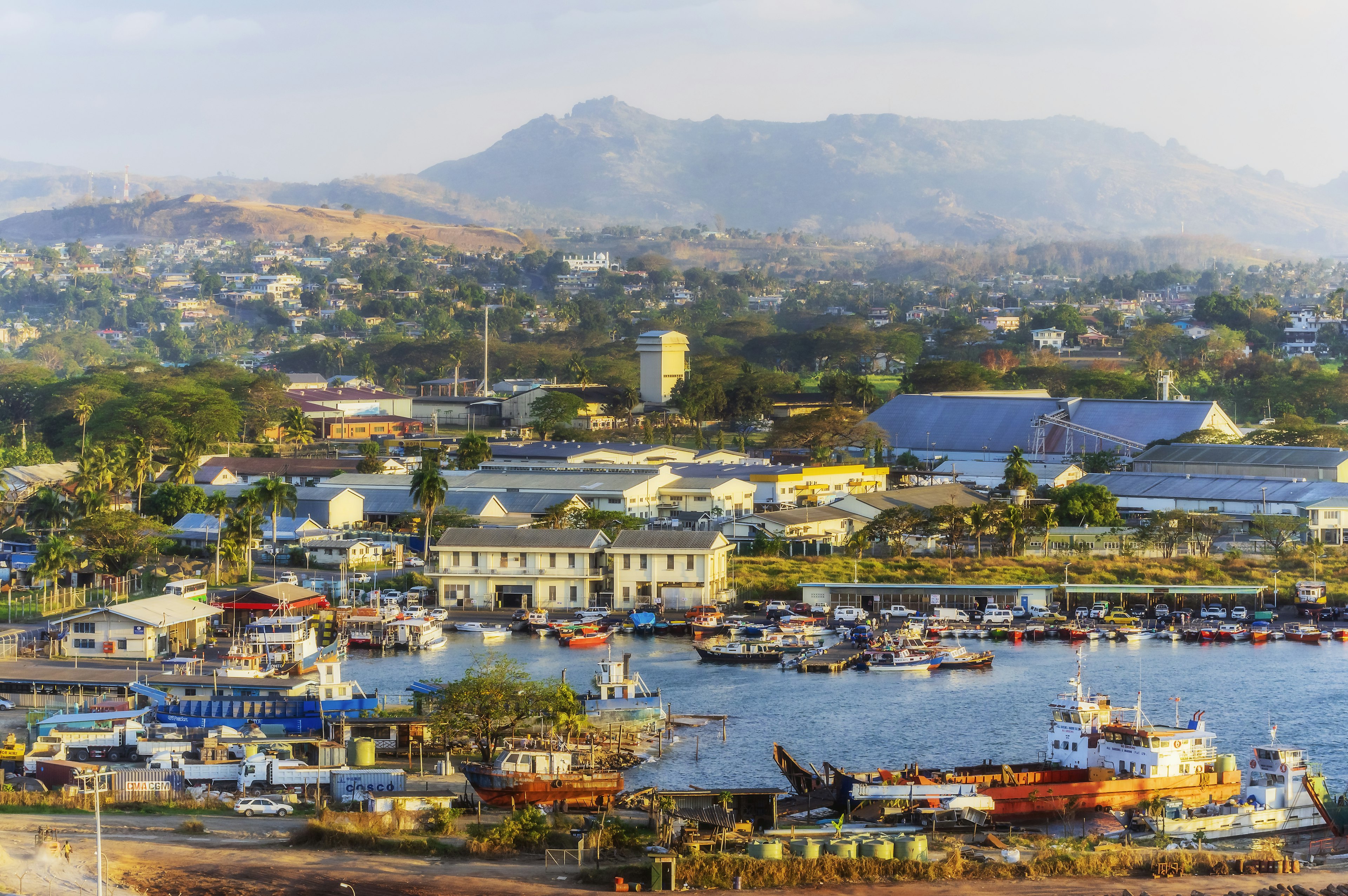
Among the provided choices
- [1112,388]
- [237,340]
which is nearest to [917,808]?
[1112,388]

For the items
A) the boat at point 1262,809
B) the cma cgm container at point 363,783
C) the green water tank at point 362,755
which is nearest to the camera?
the boat at point 1262,809

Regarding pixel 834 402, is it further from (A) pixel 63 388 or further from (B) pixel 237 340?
(B) pixel 237 340

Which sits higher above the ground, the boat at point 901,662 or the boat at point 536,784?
the boat at point 536,784

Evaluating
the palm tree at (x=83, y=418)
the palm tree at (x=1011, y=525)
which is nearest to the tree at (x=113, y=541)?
the palm tree at (x=83, y=418)

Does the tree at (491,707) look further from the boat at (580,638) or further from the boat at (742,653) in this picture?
the boat at (580,638)

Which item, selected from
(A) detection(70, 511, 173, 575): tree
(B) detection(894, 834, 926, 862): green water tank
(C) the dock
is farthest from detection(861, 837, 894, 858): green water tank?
(A) detection(70, 511, 173, 575): tree

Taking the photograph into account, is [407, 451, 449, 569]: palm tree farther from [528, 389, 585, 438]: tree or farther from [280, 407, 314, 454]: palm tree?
[528, 389, 585, 438]: tree
